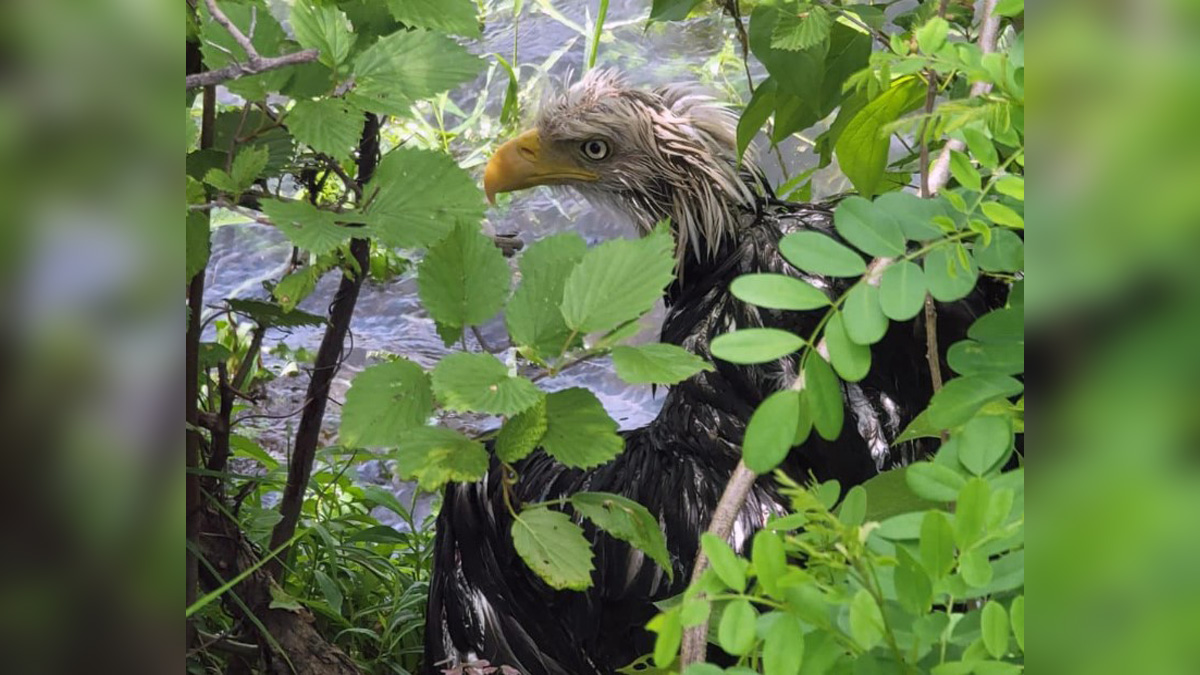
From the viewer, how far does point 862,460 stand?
1195mm

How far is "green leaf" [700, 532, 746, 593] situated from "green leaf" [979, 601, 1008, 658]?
0.28 feet

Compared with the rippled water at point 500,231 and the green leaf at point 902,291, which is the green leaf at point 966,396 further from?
the rippled water at point 500,231

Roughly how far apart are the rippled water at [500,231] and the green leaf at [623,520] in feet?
4.80

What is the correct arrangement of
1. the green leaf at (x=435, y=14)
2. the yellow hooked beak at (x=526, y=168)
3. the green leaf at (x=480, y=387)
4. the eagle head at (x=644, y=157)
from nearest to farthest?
the green leaf at (x=480, y=387) < the green leaf at (x=435, y=14) < the eagle head at (x=644, y=157) < the yellow hooked beak at (x=526, y=168)

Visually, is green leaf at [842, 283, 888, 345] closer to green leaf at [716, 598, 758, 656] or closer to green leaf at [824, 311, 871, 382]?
green leaf at [824, 311, 871, 382]

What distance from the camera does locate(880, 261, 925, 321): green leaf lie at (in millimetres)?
448

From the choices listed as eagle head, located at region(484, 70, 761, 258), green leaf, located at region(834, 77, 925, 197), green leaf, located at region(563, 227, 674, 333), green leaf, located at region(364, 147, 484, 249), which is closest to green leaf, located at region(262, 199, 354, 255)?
green leaf, located at region(364, 147, 484, 249)

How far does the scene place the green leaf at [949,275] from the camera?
45 centimetres

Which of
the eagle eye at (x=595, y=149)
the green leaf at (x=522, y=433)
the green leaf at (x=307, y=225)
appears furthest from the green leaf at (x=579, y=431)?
the eagle eye at (x=595, y=149)

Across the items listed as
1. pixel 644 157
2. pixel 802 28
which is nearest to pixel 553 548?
pixel 802 28

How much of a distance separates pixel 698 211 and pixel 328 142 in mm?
919

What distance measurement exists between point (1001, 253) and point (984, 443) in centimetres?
8

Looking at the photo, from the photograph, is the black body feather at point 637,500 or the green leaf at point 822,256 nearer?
the green leaf at point 822,256
